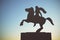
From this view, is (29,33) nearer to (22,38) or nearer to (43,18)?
(22,38)

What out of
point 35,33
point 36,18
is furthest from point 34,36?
point 36,18

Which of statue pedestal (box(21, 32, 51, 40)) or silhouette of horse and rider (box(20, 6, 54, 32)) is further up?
silhouette of horse and rider (box(20, 6, 54, 32))

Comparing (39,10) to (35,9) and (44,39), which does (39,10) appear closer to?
(35,9)

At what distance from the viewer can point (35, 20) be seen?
2.94m

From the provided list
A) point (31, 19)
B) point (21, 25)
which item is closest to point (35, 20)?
point (31, 19)

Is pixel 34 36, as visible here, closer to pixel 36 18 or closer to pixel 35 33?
pixel 35 33

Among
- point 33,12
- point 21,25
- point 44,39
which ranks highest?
point 33,12

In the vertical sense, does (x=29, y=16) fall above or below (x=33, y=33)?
above

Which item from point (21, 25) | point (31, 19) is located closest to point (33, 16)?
point (31, 19)

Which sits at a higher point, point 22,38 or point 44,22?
point 44,22

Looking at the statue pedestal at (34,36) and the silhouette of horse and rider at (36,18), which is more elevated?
the silhouette of horse and rider at (36,18)

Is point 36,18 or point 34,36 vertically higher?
point 36,18

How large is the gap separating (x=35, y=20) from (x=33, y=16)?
0.25 feet

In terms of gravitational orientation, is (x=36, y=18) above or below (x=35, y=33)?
above
